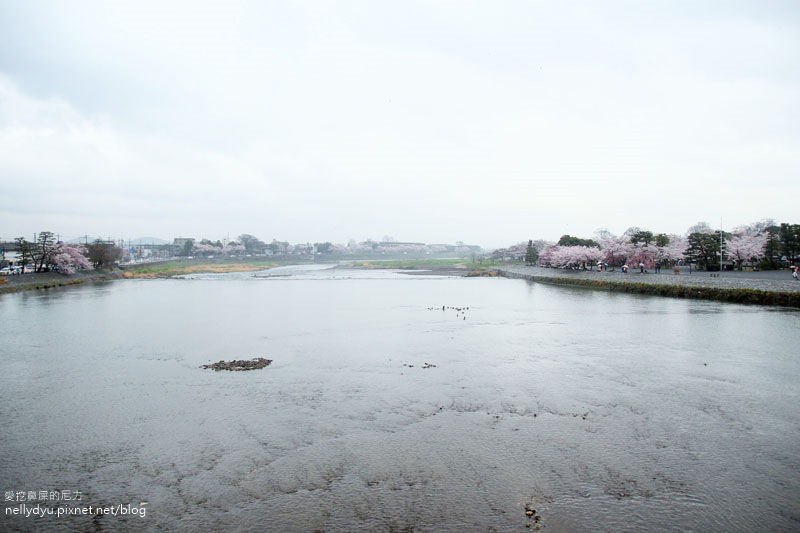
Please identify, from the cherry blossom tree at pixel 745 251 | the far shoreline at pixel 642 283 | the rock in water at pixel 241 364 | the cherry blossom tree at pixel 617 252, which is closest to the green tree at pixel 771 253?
the cherry blossom tree at pixel 745 251

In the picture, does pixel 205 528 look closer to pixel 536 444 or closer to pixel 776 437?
pixel 536 444

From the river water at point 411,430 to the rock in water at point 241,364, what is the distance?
0.43m

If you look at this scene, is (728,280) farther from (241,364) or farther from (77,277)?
(77,277)

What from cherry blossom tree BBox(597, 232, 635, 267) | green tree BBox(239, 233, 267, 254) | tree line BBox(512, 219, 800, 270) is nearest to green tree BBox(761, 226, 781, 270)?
tree line BBox(512, 219, 800, 270)

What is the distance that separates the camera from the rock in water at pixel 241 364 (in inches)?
519

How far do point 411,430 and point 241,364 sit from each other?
22.3 ft

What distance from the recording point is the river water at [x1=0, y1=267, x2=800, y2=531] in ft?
19.9

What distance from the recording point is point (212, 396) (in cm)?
1077

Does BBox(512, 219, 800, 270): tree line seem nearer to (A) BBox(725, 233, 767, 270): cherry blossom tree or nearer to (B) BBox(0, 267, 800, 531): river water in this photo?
(A) BBox(725, 233, 767, 270): cherry blossom tree

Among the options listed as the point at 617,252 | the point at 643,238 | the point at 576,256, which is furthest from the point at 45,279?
the point at 643,238

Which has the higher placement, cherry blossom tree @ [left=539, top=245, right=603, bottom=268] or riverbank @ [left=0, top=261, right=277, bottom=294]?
cherry blossom tree @ [left=539, top=245, right=603, bottom=268]

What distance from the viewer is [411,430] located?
8.62m

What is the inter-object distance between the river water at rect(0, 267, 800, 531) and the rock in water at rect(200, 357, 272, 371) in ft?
1.42

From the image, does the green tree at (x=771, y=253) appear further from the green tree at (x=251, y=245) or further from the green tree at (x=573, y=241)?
the green tree at (x=251, y=245)
